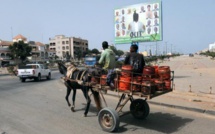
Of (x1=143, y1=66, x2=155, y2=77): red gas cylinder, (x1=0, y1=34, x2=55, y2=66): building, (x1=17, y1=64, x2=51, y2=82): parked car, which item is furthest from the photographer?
(x1=0, y1=34, x2=55, y2=66): building

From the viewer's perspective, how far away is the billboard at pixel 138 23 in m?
21.7

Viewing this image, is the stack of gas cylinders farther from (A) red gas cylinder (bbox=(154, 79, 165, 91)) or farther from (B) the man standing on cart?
(B) the man standing on cart

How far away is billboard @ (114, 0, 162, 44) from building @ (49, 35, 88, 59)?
12049 cm

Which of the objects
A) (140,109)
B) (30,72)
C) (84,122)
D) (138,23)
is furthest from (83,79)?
(30,72)

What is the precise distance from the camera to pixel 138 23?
2245 cm

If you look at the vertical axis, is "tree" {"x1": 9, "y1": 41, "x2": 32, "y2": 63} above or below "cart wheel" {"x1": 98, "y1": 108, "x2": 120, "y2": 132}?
above

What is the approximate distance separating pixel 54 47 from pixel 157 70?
154m

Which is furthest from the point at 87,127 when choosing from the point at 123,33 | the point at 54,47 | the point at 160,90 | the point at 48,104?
the point at 54,47

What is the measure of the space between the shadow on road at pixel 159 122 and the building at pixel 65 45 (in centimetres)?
13600

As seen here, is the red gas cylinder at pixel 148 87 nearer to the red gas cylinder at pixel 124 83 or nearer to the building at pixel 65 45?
the red gas cylinder at pixel 124 83

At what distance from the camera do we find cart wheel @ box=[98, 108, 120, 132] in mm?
6629

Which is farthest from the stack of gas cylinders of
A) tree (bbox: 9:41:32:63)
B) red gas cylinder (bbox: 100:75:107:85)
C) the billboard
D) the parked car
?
tree (bbox: 9:41:32:63)

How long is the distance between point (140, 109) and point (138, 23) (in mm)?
15172

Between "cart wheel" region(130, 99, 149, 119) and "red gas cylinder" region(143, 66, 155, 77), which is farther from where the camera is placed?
"cart wheel" region(130, 99, 149, 119)
